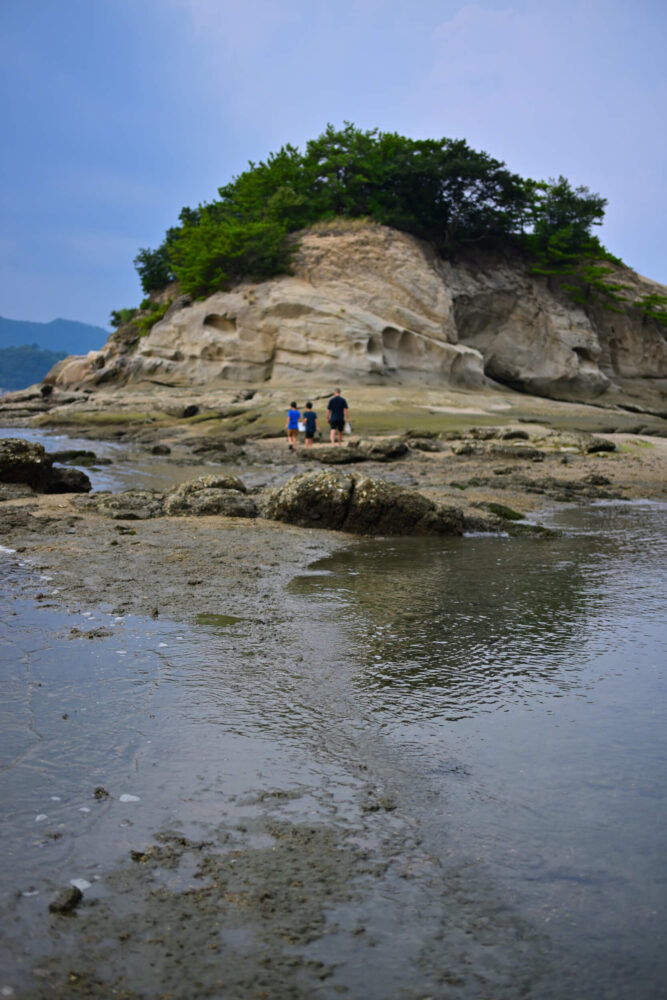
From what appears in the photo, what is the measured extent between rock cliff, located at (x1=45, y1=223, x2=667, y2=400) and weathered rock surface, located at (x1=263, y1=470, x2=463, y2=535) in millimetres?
25602

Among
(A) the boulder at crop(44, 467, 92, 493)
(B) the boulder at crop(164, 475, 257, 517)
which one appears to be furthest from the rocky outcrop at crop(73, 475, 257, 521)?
(A) the boulder at crop(44, 467, 92, 493)

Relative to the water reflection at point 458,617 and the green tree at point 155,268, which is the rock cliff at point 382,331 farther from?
the water reflection at point 458,617

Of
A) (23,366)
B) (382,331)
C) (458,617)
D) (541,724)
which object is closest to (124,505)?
(458,617)

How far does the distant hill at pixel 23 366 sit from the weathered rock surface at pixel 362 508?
15035 cm

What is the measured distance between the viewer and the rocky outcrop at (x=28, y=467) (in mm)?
11227

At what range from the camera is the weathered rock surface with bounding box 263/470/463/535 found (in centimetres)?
912

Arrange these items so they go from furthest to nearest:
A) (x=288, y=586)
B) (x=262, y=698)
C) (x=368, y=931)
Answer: (x=288, y=586)
(x=262, y=698)
(x=368, y=931)

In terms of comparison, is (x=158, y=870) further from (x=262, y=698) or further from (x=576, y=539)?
(x=576, y=539)

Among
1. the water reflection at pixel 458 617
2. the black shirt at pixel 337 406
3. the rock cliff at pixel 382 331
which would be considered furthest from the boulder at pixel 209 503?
the rock cliff at pixel 382 331

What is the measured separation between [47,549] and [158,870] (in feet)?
17.9

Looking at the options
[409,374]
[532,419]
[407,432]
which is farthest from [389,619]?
[409,374]

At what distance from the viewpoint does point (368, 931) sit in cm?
230

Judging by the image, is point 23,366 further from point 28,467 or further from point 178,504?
point 178,504

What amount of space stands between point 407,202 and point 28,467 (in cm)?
3533
